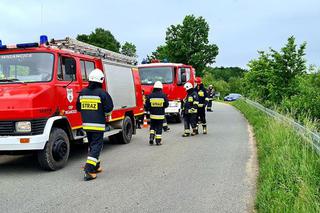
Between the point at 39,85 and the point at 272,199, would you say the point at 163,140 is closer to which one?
the point at 39,85

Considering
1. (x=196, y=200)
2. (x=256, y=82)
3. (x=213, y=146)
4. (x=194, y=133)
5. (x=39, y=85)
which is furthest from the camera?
(x=256, y=82)

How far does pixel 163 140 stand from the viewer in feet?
36.7

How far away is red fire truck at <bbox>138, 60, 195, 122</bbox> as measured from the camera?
15484 millimetres

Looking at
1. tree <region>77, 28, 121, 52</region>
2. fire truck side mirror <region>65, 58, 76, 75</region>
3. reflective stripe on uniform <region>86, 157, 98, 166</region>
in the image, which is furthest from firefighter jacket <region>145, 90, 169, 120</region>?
tree <region>77, 28, 121, 52</region>

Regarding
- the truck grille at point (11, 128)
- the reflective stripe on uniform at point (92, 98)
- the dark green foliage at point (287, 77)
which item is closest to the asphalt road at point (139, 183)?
the truck grille at point (11, 128)

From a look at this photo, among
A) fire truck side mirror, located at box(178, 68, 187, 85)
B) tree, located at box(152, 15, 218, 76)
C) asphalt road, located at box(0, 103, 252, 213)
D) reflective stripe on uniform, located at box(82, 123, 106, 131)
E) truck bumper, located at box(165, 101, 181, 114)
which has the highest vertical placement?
tree, located at box(152, 15, 218, 76)

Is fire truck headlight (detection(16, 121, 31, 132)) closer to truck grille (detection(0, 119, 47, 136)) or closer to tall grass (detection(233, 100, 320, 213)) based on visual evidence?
truck grille (detection(0, 119, 47, 136))

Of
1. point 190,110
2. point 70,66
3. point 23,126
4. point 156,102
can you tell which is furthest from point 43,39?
point 190,110

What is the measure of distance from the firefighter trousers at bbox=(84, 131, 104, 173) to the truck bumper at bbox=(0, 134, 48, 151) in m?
0.88

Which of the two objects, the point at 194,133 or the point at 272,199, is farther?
the point at 194,133

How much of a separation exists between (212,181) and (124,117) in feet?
15.4

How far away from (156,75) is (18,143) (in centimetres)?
986

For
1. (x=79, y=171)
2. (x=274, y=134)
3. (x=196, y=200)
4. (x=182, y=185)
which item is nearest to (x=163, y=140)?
(x=274, y=134)

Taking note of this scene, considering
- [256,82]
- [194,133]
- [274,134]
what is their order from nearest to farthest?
1. [274,134]
2. [194,133]
3. [256,82]
